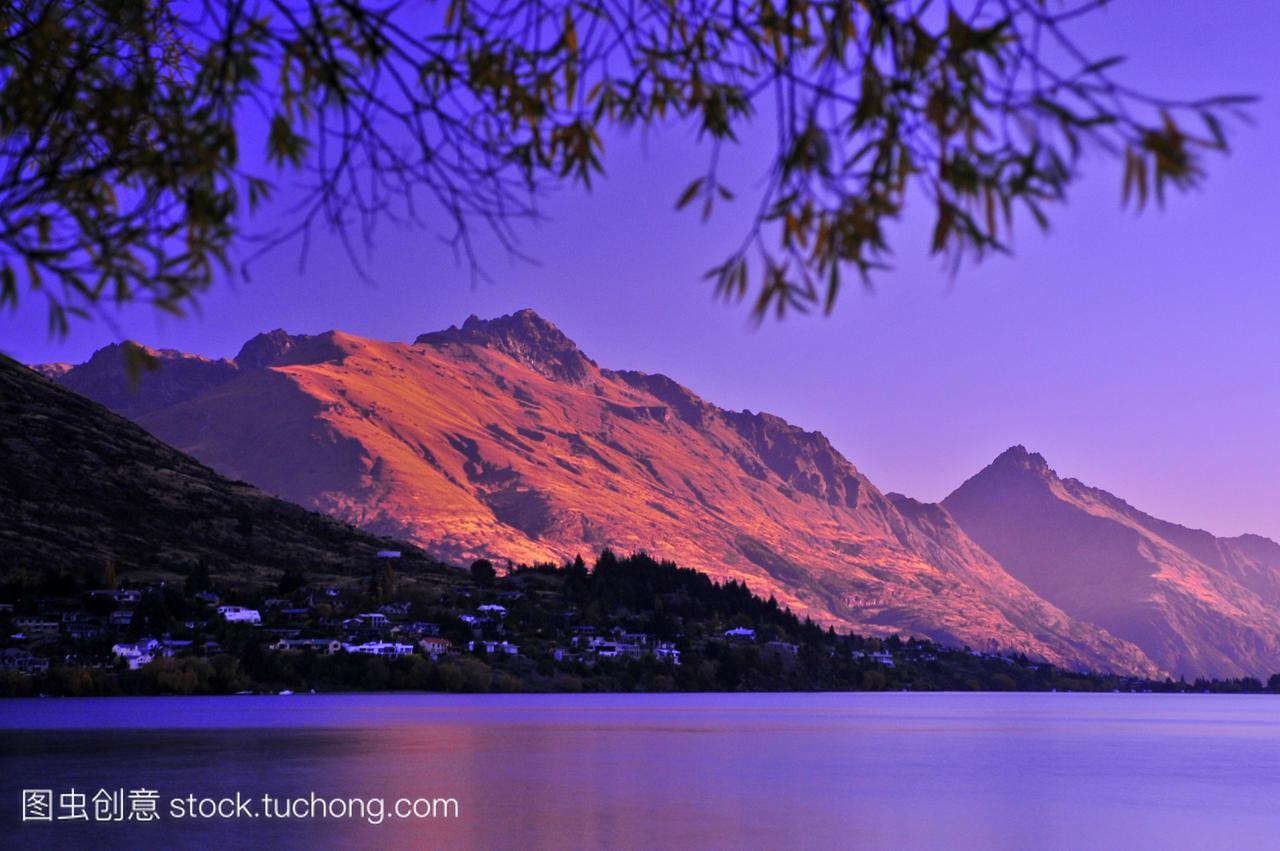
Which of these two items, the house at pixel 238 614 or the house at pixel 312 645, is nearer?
the house at pixel 312 645

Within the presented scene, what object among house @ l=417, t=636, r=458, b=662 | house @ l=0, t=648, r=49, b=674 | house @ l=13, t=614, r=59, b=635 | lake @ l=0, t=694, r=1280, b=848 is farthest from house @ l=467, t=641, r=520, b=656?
lake @ l=0, t=694, r=1280, b=848

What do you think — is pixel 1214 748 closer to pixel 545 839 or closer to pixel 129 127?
pixel 545 839

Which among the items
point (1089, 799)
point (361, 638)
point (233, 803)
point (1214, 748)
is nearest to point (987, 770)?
point (1089, 799)

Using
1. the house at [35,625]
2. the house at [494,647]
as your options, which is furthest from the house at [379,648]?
the house at [35,625]

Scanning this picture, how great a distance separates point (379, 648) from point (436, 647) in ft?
40.8

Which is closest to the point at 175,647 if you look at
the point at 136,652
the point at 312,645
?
the point at 136,652

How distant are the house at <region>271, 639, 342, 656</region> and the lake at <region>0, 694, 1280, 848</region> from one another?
187ft

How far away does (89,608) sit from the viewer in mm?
163750

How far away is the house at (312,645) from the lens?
16725cm

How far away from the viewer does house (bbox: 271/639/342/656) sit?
16725 centimetres

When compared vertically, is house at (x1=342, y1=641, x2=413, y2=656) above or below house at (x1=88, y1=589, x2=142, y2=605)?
below

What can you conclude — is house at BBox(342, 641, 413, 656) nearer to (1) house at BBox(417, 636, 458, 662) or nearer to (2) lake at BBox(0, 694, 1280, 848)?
(1) house at BBox(417, 636, 458, 662)

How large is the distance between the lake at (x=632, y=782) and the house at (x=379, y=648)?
213 ft

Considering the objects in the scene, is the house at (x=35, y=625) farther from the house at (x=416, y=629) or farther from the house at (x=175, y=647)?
the house at (x=416, y=629)
